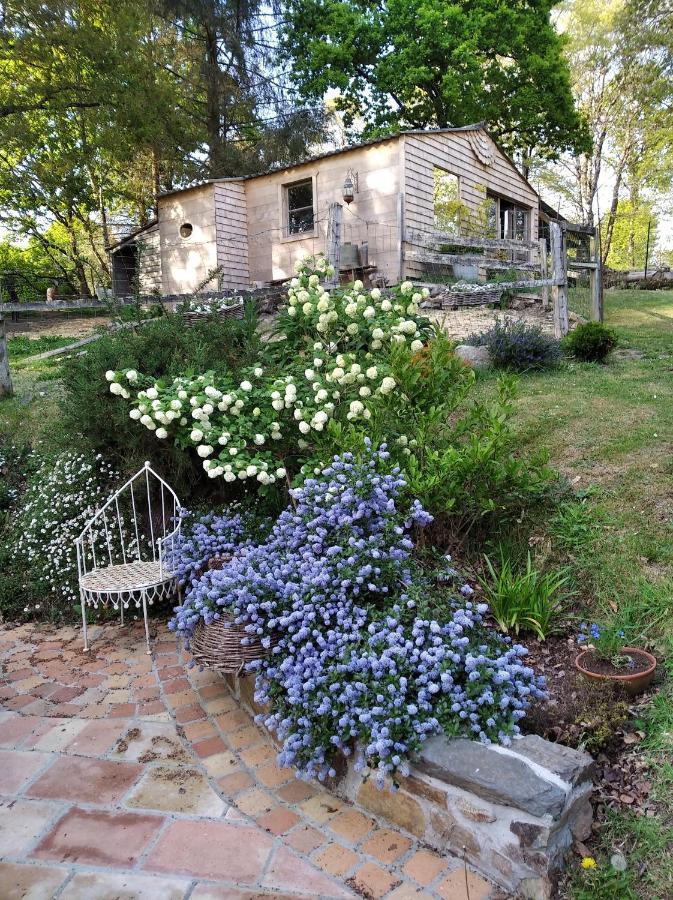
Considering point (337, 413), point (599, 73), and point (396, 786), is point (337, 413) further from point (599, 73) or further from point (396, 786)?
point (599, 73)

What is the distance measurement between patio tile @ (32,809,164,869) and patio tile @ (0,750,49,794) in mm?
347

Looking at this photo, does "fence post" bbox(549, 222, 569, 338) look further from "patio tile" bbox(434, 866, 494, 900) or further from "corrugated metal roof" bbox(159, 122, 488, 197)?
"patio tile" bbox(434, 866, 494, 900)

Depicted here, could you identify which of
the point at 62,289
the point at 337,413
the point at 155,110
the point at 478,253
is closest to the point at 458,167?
the point at 478,253

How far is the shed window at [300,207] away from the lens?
12.7m

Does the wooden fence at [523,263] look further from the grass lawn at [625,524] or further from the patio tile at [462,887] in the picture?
the patio tile at [462,887]

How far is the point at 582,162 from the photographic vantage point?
24453 millimetres

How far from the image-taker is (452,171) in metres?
13.0

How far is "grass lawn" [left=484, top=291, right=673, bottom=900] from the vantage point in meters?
2.00

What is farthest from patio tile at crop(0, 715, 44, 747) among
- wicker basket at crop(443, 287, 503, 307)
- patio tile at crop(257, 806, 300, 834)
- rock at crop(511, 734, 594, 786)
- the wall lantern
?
the wall lantern

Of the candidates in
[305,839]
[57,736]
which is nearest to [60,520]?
[57,736]

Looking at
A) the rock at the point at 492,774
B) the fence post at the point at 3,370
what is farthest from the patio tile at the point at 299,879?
the fence post at the point at 3,370

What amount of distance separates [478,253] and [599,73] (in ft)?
46.6

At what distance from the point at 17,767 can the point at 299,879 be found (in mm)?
1381

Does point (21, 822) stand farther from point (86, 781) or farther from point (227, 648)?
point (227, 648)
